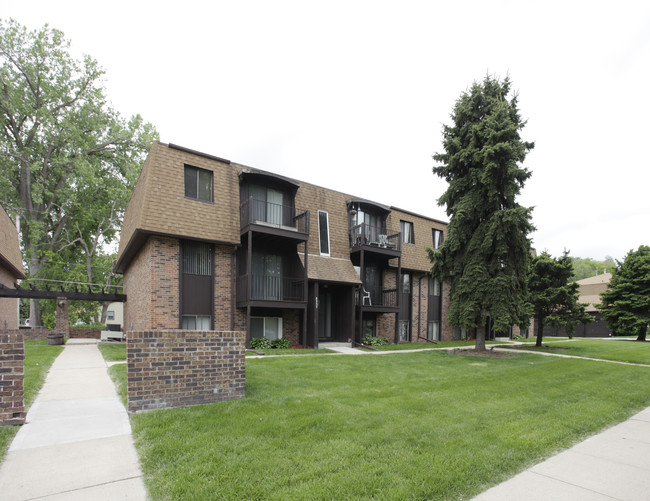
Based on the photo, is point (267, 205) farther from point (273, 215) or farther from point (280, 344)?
point (280, 344)

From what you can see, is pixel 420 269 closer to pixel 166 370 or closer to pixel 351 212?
pixel 351 212

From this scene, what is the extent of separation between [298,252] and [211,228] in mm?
3897

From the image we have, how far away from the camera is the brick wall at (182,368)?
5.07m

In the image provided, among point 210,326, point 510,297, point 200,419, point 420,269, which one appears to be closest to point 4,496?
point 200,419

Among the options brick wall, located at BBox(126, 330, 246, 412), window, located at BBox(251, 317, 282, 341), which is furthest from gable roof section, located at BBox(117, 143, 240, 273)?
brick wall, located at BBox(126, 330, 246, 412)

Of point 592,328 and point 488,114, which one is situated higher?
point 488,114

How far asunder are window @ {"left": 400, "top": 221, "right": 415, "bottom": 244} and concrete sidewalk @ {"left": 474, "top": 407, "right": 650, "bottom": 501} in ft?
52.5

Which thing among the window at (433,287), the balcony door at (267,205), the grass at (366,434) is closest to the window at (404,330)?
the window at (433,287)

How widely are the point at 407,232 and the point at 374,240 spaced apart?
313cm

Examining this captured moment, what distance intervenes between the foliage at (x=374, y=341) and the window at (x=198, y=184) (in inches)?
364

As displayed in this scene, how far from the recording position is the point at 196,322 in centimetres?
1352

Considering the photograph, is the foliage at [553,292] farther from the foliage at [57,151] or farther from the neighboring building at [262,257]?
the foliage at [57,151]

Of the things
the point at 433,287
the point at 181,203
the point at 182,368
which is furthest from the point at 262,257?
the point at 433,287

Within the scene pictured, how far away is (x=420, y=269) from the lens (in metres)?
19.9
